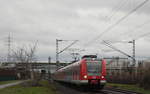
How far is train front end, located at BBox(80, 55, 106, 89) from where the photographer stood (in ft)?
72.7

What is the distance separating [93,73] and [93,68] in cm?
42

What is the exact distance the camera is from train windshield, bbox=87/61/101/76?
73.6ft

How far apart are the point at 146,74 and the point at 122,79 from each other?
1353 cm

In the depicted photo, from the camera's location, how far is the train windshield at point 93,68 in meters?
22.4

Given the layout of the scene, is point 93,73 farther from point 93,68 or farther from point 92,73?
point 93,68

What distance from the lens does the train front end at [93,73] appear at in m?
22.1

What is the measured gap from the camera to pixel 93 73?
22.4 metres

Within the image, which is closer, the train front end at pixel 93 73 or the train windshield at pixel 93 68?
the train front end at pixel 93 73

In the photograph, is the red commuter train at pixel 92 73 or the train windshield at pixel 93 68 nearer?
the red commuter train at pixel 92 73

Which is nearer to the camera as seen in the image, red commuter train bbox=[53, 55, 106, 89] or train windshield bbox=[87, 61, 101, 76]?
red commuter train bbox=[53, 55, 106, 89]

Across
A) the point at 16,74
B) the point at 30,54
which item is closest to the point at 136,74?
the point at 30,54

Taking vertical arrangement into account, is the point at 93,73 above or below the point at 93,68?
below

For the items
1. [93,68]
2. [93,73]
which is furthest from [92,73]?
[93,68]

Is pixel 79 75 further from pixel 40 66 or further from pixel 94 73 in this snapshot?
pixel 40 66
